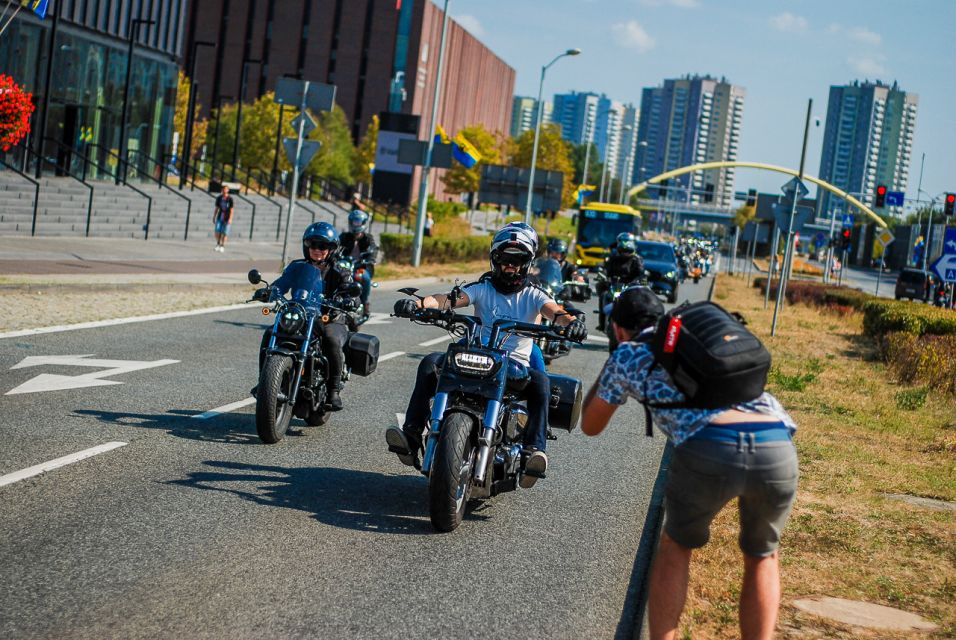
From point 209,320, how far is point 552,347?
21.2ft

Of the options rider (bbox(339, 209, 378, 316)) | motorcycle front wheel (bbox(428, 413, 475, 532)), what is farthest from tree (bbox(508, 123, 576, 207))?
motorcycle front wheel (bbox(428, 413, 475, 532))

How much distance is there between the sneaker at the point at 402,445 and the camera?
→ 6.82 m

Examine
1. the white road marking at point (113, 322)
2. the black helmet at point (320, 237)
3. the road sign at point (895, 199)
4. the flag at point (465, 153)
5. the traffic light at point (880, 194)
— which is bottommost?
the white road marking at point (113, 322)

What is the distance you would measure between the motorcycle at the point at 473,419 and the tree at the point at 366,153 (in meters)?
89.8

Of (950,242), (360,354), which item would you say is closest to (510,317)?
(360,354)

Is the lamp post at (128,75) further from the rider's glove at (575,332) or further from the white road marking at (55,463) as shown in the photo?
the rider's glove at (575,332)

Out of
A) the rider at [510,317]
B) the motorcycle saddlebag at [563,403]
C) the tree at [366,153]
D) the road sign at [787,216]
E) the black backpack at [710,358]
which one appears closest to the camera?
the black backpack at [710,358]

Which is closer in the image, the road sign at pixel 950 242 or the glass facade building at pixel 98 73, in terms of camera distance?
the road sign at pixel 950 242

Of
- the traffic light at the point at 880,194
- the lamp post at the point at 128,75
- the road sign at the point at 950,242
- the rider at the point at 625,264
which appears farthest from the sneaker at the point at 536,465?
the traffic light at the point at 880,194

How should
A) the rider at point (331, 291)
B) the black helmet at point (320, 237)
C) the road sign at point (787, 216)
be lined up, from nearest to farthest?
the rider at point (331, 291) < the black helmet at point (320, 237) < the road sign at point (787, 216)

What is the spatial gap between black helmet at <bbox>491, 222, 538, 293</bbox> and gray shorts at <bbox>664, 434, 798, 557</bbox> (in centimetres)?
292

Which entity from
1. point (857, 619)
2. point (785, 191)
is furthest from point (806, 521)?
point (785, 191)

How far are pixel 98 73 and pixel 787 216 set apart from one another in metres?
28.8

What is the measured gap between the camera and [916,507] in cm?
828
